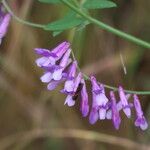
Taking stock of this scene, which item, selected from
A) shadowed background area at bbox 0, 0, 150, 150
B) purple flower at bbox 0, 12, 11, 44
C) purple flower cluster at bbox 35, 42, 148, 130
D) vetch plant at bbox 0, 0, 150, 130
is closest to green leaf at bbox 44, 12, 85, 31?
vetch plant at bbox 0, 0, 150, 130

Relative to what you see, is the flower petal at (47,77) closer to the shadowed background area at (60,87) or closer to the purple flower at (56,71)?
the purple flower at (56,71)

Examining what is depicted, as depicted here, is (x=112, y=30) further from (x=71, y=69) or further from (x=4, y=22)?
(x=4, y=22)

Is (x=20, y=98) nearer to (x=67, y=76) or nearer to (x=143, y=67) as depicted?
(x=143, y=67)

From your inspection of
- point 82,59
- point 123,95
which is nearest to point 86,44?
point 82,59

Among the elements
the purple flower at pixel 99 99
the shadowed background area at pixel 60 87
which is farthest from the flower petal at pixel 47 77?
the shadowed background area at pixel 60 87

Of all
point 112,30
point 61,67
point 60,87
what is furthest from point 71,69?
point 60,87
